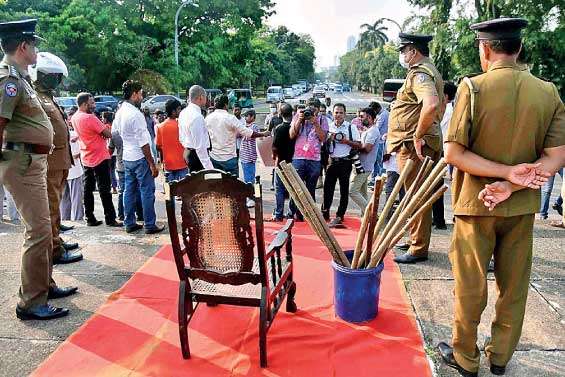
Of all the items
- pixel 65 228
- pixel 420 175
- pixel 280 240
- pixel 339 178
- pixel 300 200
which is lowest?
pixel 65 228

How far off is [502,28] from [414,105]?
185 cm

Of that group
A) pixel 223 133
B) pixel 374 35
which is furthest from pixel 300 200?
pixel 374 35

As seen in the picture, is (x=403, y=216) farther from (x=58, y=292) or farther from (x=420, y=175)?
(x=58, y=292)

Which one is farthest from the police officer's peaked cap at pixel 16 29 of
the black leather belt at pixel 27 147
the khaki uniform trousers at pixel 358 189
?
the khaki uniform trousers at pixel 358 189

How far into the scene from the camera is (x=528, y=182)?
94.5 inches

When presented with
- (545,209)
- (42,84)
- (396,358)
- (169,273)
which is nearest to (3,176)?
(42,84)

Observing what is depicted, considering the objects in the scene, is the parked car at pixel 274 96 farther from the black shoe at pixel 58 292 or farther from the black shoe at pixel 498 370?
the black shoe at pixel 498 370

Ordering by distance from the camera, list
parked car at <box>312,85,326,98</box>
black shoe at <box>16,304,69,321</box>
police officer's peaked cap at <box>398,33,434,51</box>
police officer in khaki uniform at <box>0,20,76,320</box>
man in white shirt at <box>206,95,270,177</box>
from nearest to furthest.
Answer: police officer in khaki uniform at <box>0,20,76,320</box> → black shoe at <box>16,304,69,321</box> → police officer's peaked cap at <box>398,33,434,51</box> → man in white shirt at <box>206,95,270,177</box> → parked car at <box>312,85,326,98</box>

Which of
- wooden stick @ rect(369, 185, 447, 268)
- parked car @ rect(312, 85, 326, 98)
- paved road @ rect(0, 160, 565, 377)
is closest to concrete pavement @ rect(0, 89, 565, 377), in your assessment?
paved road @ rect(0, 160, 565, 377)

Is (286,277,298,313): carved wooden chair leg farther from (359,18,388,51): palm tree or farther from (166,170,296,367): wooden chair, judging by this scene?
(359,18,388,51): palm tree

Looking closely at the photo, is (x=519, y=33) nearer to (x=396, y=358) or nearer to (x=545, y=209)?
(x=396, y=358)

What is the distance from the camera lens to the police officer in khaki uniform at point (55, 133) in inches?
173

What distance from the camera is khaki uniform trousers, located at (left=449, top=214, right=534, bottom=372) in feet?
8.67

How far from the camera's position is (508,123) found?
250 cm
